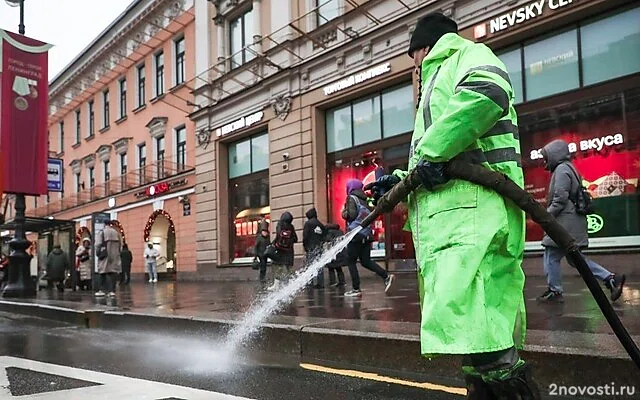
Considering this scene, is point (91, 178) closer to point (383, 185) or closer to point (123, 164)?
point (123, 164)

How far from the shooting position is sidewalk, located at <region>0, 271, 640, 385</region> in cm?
379

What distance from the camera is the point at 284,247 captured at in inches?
488

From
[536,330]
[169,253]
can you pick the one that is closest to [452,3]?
[536,330]

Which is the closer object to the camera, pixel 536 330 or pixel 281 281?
pixel 536 330

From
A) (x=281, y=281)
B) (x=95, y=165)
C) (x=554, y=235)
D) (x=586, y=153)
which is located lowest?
(x=281, y=281)

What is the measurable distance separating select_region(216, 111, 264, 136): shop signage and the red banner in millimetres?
6634

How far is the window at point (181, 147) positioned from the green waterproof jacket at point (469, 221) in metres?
22.2

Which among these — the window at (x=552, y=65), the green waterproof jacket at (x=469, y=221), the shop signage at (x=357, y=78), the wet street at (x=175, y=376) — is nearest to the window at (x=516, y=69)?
the window at (x=552, y=65)

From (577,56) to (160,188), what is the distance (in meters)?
18.1

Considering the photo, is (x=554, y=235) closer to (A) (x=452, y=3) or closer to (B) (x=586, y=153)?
(B) (x=586, y=153)

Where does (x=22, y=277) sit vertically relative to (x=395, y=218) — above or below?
below

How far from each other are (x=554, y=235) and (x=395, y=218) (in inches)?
513

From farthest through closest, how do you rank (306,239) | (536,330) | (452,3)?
(452,3) < (306,239) < (536,330)

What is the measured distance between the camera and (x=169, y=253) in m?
26.8
